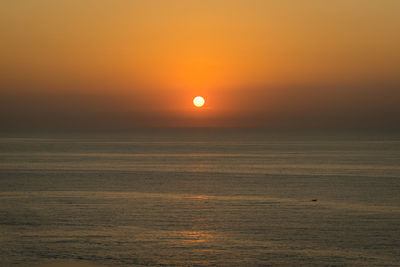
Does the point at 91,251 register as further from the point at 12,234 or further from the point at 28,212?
the point at 28,212

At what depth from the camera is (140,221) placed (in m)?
29.4

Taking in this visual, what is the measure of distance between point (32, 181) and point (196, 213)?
25.3 meters

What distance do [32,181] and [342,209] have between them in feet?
98.7

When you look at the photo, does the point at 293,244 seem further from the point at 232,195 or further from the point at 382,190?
the point at 382,190

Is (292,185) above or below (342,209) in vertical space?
above

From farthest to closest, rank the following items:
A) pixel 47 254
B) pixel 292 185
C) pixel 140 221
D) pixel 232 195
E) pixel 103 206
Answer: pixel 292 185, pixel 232 195, pixel 103 206, pixel 140 221, pixel 47 254

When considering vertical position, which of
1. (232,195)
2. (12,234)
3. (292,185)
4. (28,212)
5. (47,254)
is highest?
(292,185)

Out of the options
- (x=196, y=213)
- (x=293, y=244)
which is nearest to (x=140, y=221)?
(x=196, y=213)

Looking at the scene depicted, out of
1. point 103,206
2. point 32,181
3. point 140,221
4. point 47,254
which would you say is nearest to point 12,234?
point 47,254

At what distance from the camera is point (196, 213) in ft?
106

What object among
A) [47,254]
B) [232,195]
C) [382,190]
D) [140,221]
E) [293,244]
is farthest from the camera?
[382,190]

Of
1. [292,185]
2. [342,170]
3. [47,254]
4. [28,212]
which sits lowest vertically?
[47,254]

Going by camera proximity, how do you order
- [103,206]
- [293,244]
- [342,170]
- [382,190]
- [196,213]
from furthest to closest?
1. [342,170]
2. [382,190]
3. [103,206]
4. [196,213]
5. [293,244]

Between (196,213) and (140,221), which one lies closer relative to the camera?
(140,221)
